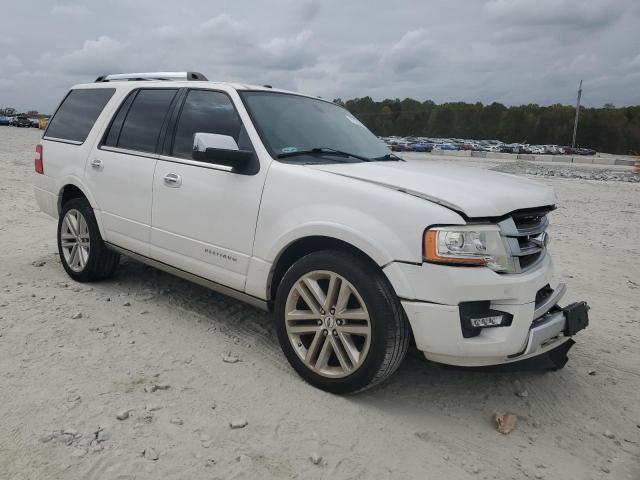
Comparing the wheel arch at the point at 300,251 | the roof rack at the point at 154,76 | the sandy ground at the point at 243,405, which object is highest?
the roof rack at the point at 154,76

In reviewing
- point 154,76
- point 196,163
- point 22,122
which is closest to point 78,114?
point 154,76

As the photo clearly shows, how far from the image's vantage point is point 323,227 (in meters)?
2.98

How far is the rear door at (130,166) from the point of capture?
13.4 feet

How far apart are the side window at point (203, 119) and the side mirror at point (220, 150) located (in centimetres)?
25

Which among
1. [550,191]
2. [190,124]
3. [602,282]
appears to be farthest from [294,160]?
[602,282]

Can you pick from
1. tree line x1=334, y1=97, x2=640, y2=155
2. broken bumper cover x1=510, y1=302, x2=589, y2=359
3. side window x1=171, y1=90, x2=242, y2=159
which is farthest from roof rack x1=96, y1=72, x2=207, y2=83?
tree line x1=334, y1=97, x2=640, y2=155

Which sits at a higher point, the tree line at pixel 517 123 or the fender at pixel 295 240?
the tree line at pixel 517 123

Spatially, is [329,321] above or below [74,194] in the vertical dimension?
below

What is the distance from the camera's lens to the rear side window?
187 inches

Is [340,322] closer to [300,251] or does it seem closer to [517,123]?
[300,251]

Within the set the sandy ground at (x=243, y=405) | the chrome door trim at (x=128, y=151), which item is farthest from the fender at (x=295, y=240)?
Result: the chrome door trim at (x=128, y=151)

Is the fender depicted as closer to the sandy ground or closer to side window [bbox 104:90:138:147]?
the sandy ground

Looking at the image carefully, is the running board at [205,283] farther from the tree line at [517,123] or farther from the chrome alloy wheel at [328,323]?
the tree line at [517,123]

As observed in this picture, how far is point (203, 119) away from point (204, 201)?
0.67 meters
